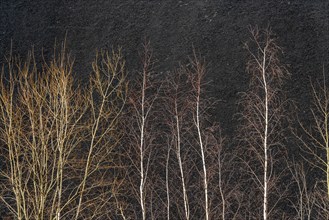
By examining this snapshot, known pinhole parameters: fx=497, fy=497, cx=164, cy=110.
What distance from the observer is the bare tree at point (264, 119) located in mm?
15552

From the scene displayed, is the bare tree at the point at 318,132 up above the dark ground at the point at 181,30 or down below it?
below

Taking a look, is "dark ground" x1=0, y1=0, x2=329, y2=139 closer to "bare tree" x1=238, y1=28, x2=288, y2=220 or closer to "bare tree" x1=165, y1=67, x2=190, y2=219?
"bare tree" x1=238, y1=28, x2=288, y2=220

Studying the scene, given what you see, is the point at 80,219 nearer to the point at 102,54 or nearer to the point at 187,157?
the point at 187,157

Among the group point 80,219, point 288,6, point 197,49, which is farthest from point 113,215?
point 288,6

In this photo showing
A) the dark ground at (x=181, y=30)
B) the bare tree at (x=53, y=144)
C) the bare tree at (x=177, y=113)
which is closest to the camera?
the bare tree at (x=53, y=144)

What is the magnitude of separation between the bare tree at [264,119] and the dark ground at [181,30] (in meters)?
0.75

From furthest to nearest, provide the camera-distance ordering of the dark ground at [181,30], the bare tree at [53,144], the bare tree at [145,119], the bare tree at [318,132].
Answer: the dark ground at [181,30], the bare tree at [318,132], the bare tree at [145,119], the bare tree at [53,144]

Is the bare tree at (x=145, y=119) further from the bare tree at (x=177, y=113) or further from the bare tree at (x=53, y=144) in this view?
the bare tree at (x=53, y=144)

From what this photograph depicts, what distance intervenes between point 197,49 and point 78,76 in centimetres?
Result: 486

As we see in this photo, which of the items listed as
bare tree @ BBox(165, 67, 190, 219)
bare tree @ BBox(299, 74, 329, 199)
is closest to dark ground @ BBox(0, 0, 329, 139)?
bare tree @ BBox(299, 74, 329, 199)

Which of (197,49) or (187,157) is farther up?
(197,49)

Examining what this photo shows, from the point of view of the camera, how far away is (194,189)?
55.7 feet

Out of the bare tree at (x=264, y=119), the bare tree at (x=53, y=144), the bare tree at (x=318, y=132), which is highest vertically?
the bare tree at (x=53, y=144)

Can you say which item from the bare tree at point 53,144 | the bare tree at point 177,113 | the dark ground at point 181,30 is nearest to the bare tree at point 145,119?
the bare tree at point 177,113
